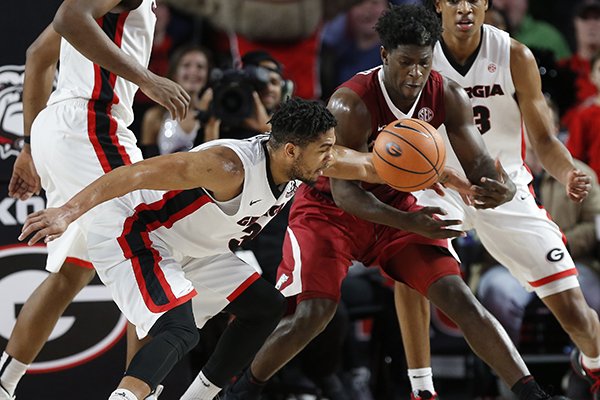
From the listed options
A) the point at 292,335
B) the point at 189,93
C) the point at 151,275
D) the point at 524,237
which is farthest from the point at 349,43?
the point at 151,275

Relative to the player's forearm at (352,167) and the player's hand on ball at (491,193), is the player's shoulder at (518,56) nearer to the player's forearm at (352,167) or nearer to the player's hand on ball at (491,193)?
the player's hand on ball at (491,193)

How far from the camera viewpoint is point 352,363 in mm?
7426

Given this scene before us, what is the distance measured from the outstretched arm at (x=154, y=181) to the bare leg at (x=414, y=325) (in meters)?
1.33

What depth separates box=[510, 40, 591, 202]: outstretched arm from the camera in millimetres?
5625

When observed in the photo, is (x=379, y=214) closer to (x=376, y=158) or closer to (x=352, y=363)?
(x=376, y=158)

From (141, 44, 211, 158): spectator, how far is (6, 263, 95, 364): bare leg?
228cm

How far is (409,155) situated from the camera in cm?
479

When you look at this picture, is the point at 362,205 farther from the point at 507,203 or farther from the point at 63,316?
the point at 63,316

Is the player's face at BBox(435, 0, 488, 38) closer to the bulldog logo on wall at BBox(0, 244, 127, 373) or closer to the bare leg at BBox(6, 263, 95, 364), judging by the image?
the bare leg at BBox(6, 263, 95, 364)

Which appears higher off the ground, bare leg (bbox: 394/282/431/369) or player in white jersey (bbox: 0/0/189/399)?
player in white jersey (bbox: 0/0/189/399)

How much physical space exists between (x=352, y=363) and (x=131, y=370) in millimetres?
3293

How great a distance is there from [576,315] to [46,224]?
270 centimetres

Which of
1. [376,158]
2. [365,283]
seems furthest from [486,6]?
[365,283]

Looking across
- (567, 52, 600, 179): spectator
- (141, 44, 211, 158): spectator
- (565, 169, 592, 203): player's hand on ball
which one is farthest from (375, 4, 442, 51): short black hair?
(567, 52, 600, 179): spectator
